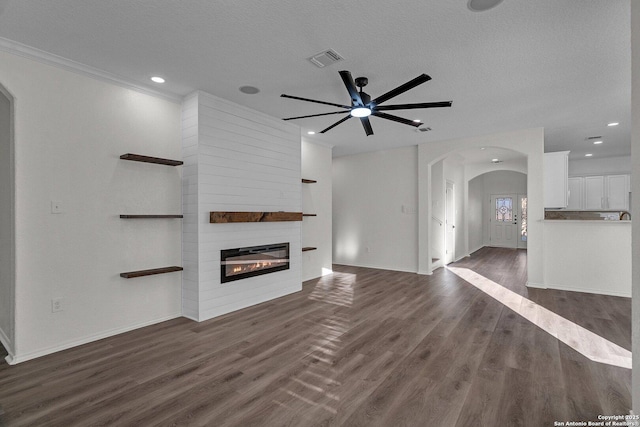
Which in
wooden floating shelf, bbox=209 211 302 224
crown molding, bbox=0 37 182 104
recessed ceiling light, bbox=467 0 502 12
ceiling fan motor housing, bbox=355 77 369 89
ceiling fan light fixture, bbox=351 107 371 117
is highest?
recessed ceiling light, bbox=467 0 502 12

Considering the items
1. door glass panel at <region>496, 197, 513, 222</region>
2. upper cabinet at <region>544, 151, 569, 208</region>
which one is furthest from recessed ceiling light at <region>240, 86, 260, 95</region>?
door glass panel at <region>496, 197, 513, 222</region>

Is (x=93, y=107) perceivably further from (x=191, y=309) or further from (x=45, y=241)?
(x=191, y=309)

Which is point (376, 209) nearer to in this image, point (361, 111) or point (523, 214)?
point (361, 111)

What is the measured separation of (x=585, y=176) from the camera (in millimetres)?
8039

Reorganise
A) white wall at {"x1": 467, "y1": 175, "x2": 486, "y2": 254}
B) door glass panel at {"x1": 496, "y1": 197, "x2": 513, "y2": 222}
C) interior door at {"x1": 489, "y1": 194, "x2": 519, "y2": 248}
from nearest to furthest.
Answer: white wall at {"x1": 467, "y1": 175, "x2": 486, "y2": 254}
interior door at {"x1": 489, "y1": 194, "x2": 519, "y2": 248}
door glass panel at {"x1": 496, "y1": 197, "x2": 513, "y2": 222}

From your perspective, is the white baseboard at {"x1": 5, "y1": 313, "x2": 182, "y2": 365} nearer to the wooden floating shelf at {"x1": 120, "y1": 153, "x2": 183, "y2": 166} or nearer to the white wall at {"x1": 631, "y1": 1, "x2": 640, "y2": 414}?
the wooden floating shelf at {"x1": 120, "y1": 153, "x2": 183, "y2": 166}

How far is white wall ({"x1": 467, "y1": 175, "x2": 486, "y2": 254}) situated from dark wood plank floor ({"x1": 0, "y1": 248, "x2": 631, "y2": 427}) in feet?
20.1

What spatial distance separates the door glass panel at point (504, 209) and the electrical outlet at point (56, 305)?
40.7 feet

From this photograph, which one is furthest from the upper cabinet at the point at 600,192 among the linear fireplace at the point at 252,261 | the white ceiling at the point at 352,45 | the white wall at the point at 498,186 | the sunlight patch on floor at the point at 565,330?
the linear fireplace at the point at 252,261

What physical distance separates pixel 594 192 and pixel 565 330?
6.45 m

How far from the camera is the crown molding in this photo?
269 cm

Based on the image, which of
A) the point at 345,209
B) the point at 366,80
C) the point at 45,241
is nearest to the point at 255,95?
the point at 366,80

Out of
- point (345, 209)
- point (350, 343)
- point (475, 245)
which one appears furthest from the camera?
point (475, 245)

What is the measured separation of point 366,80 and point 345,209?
4.60 m
